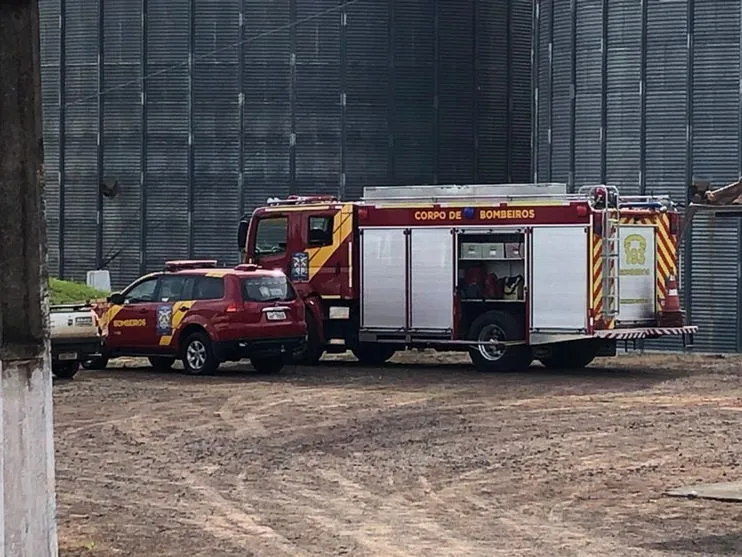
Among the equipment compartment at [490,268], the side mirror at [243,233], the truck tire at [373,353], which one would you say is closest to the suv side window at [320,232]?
the side mirror at [243,233]

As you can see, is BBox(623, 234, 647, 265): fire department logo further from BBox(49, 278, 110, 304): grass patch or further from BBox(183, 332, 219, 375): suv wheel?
BBox(49, 278, 110, 304): grass patch

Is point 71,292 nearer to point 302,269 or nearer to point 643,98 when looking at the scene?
point 302,269

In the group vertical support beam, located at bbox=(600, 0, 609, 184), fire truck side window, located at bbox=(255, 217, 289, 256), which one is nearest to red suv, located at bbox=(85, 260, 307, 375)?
fire truck side window, located at bbox=(255, 217, 289, 256)

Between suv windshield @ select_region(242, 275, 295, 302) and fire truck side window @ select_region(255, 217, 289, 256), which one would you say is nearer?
suv windshield @ select_region(242, 275, 295, 302)

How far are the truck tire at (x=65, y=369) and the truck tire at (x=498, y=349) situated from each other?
622 centimetres

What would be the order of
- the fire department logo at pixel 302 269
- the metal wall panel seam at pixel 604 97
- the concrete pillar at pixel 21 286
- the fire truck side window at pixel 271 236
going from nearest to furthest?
1. the concrete pillar at pixel 21 286
2. the fire department logo at pixel 302 269
3. the fire truck side window at pixel 271 236
4. the metal wall panel seam at pixel 604 97

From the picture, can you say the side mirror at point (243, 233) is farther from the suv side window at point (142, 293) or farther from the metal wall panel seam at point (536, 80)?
the metal wall panel seam at point (536, 80)

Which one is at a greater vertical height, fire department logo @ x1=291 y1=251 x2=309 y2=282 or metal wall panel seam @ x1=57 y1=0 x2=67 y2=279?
metal wall panel seam @ x1=57 y1=0 x2=67 y2=279

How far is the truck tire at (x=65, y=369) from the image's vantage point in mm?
24781

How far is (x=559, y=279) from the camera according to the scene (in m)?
25.7

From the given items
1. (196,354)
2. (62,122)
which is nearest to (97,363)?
(196,354)

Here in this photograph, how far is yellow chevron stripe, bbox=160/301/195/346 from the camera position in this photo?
85.0 ft

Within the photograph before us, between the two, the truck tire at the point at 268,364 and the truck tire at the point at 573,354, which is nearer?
the truck tire at the point at 268,364

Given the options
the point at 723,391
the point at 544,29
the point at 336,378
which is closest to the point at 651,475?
the point at 723,391
